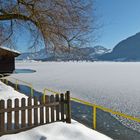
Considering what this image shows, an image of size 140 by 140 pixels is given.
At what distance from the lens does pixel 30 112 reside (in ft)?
27.6

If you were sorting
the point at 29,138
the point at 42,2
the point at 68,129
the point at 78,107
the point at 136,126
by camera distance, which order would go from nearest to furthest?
the point at 29,138
the point at 68,129
the point at 136,126
the point at 42,2
the point at 78,107

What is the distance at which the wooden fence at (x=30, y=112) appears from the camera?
25.7 feet

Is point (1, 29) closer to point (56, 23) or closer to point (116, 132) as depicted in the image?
point (56, 23)

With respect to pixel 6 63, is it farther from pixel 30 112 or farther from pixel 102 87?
pixel 30 112

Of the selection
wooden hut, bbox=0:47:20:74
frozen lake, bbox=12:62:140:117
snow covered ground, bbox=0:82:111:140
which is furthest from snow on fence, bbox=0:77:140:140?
wooden hut, bbox=0:47:20:74

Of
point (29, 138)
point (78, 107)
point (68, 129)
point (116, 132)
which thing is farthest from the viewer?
point (78, 107)

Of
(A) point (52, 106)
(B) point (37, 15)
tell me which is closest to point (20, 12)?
(B) point (37, 15)

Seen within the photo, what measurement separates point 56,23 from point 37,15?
1108mm

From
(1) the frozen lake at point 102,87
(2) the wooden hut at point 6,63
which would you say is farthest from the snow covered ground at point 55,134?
(2) the wooden hut at point 6,63

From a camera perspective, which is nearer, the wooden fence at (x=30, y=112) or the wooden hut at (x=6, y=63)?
the wooden fence at (x=30, y=112)

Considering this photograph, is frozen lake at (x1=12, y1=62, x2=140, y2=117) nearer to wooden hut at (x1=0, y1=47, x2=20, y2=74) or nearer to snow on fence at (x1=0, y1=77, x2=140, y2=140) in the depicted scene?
snow on fence at (x1=0, y1=77, x2=140, y2=140)

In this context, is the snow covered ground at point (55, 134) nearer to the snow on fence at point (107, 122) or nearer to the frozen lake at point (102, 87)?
the snow on fence at point (107, 122)

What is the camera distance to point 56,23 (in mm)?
13906

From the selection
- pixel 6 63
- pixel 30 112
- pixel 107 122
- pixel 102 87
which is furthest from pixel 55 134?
pixel 6 63
